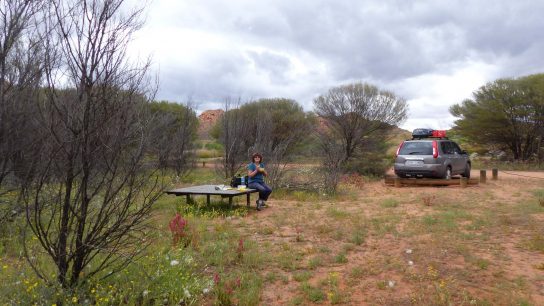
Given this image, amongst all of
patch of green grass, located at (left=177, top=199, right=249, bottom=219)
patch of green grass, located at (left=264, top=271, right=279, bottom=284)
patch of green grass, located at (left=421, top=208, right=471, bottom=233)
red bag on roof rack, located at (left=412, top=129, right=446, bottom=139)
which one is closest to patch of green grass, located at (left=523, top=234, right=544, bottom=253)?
patch of green grass, located at (left=421, top=208, right=471, bottom=233)

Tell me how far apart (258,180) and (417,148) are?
687 centimetres

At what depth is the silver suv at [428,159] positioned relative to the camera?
13305 millimetres

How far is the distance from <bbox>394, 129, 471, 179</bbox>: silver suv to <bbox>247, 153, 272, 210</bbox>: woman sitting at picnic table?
6456 mm

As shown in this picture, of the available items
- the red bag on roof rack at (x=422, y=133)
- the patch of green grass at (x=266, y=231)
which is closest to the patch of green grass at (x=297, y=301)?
the patch of green grass at (x=266, y=231)

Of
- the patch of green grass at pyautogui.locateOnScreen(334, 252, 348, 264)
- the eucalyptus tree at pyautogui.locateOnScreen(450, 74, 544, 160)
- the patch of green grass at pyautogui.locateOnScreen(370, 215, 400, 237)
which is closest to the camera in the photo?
the patch of green grass at pyautogui.locateOnScreen(334, 252, 348, 264)

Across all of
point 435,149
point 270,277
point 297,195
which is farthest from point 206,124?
point 270,277

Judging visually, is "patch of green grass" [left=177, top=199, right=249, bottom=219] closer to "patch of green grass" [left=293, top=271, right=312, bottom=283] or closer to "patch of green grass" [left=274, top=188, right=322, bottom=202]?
"patch of green grass" [left=274, top=188, right=322, bottom=202]

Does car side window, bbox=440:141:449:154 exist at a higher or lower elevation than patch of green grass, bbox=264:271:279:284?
higher

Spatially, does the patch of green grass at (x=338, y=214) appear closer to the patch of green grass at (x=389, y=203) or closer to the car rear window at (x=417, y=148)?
the patch of green grass at (x=389, y=203)

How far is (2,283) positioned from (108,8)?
2.81 m

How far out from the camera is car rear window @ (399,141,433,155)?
13.4 metres

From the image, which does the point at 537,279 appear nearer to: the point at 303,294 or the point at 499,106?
the point at 303,294

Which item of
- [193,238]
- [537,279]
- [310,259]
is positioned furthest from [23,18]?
[537,279]

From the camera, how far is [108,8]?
3.29 meters
